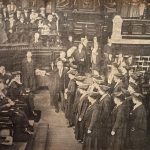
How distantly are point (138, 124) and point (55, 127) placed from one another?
1499 millimetres

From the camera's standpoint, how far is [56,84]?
29.6ft

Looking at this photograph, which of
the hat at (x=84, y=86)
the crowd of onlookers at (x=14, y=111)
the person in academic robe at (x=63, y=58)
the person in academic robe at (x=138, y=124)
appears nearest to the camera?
the crowd of onlookers at (x=14, y=111)

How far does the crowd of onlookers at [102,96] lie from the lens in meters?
8.69

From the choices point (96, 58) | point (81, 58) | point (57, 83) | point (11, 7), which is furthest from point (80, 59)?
point (11, 7)

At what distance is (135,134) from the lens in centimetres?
883

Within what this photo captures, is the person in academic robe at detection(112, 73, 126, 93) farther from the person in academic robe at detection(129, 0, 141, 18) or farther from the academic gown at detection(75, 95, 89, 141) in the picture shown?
the person in academic robe at detection(129, 0, 141, 18)

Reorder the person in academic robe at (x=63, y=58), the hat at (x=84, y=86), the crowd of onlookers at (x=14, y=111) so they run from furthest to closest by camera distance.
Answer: the person in academic robe at (x=63, y=58), the hat at (x=84, y=86), the crowd of onlookers at (x=14, y=111)

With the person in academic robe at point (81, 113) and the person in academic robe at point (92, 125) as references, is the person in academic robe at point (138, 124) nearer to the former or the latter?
the person in academic robe at point (92, 125)

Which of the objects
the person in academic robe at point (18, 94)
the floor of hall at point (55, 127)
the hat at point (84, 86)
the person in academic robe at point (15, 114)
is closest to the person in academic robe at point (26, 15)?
the person in academic robe at point (18, 94)

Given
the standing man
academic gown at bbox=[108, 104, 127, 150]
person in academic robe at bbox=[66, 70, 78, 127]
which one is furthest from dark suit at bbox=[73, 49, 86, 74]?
academic gown at bbox=[108, 104, 127, 150]

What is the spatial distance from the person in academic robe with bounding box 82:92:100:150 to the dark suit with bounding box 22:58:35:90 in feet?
3.65

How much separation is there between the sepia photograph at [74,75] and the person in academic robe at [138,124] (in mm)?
18

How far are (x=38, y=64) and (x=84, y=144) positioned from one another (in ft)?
5.49

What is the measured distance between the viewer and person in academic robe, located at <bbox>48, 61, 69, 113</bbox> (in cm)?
898
